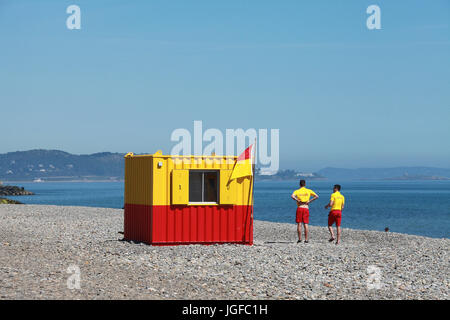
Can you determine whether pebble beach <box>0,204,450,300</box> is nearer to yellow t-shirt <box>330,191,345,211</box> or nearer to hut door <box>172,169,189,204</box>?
yellow t-shirt <box>330,191,345,211</box>

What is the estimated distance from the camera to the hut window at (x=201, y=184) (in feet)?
54.6

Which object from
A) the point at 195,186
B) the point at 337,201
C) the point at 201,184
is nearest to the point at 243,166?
the point at 201,184

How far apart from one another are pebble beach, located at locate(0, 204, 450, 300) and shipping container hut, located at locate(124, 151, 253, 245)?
0.44m

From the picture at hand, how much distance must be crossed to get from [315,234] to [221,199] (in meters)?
8.06

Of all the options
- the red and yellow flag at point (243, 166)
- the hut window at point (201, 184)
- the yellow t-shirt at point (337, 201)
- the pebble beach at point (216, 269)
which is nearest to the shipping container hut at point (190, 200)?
the hut window at point (201, 184)

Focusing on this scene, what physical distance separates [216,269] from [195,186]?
149 inches

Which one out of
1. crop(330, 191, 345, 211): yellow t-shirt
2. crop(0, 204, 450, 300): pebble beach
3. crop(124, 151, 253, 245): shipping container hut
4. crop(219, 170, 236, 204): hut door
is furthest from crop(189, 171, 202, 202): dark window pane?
crop(330, 191, 345, 211): yellow t-shirt

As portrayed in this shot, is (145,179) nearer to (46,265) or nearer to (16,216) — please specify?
(46,265)

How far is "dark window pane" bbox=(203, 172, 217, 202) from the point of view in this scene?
1667 cm

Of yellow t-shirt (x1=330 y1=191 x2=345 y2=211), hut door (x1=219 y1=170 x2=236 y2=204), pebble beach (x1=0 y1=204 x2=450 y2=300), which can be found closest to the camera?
pebble beach (x1=0 y1=204 x2=450 y2=300)

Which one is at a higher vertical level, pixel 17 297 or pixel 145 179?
pixel 145 179

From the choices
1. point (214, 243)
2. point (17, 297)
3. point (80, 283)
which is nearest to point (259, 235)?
point (214, 243)

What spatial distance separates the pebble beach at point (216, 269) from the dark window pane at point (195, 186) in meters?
1.20
